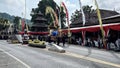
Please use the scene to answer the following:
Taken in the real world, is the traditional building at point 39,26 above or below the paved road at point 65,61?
above

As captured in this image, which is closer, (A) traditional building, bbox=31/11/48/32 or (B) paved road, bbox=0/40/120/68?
(B) paved road, bbox=0/40/120/68

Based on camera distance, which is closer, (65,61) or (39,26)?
(65,61)

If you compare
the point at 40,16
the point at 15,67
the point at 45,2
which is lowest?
the point at 15,67

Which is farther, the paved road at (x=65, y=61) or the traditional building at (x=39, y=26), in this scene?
the traditional building at (x=39, y=26)

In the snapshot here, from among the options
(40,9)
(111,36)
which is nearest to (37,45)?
(111,36)

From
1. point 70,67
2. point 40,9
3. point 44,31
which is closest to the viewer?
point 70,67

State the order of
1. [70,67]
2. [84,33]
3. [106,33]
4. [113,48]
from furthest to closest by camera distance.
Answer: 1. [84,33]
2. [106,33]
3. [113,48]
4. [70,67]

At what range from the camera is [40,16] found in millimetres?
101312

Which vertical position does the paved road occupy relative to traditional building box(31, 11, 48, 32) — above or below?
below

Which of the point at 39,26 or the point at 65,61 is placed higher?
the point at 39,26

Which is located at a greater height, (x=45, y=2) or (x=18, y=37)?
(x=45, y=2)

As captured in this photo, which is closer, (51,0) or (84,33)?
(84,33)

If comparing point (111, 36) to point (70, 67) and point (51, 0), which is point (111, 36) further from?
point (51, 0)

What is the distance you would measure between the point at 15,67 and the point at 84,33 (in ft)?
85.0
